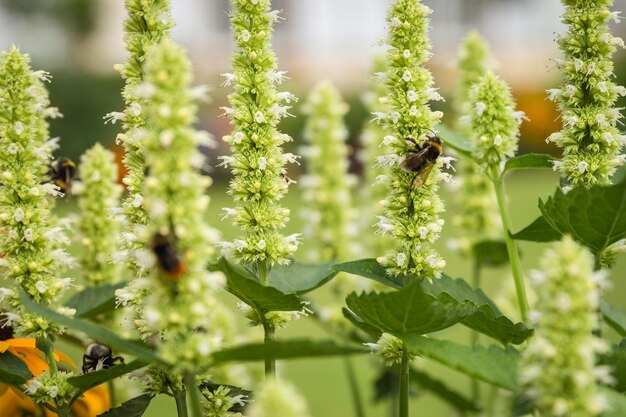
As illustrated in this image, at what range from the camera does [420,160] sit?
1724mm

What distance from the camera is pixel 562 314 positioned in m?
1.08

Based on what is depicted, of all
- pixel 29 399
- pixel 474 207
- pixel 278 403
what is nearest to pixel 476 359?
pixel 278 403

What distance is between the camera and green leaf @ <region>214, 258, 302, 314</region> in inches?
55.8

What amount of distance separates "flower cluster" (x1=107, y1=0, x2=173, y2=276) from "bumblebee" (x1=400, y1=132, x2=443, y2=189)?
1.76 feet

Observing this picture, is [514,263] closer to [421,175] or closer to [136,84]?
[421,175]

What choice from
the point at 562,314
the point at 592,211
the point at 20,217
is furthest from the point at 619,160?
the point at 20,217

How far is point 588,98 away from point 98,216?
1317mm

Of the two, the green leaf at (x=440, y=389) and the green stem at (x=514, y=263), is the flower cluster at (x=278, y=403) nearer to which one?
the green stem at (x=514, y=263)

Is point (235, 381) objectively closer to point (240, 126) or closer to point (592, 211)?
point (240, 126)

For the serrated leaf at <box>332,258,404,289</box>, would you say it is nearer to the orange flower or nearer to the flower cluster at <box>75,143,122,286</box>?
the orange flower

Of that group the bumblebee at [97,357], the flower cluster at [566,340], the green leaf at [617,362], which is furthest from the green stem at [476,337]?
the flower cluster at [566,340]

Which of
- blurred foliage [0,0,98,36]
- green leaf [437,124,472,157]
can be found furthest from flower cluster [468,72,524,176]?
blurred foliage [0,0,98,36]

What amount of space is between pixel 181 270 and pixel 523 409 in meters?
0.75

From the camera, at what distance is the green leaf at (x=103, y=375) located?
4.46 ft
